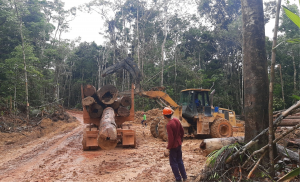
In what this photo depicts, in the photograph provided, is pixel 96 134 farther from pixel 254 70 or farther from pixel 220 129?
pixel 220 129

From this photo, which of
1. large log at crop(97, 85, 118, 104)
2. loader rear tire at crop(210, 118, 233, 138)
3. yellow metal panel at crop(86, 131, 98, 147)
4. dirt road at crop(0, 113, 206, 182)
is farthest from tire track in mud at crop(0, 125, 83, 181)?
loader rear tire at crop(210, 118, 233, 138)

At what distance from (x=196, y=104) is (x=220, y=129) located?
5.54ft

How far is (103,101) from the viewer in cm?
826

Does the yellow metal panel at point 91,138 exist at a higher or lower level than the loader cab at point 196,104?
lower

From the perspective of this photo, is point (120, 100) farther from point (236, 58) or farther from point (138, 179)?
point (236, 58)

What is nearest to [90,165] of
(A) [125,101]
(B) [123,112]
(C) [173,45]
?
(B) [123,112]

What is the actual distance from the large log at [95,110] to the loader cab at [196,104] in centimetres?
435

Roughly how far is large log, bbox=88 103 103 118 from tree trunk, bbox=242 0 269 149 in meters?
6.12

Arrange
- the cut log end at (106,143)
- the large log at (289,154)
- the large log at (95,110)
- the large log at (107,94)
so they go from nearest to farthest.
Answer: the large log at (289,154)
the cut log end at (106,143)
the large log at (107,94)
the large log at (95,110)

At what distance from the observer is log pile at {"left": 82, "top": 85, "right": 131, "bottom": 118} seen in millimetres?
7964

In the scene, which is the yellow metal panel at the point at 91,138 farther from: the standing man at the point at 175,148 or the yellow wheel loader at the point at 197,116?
the standing man at the point at 175,148

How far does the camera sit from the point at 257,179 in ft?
9.82

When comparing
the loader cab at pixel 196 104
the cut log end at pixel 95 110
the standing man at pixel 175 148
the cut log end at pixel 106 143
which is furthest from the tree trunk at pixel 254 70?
the loader cab at pixel 196 104

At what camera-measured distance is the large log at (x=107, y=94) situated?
811 centimetres
